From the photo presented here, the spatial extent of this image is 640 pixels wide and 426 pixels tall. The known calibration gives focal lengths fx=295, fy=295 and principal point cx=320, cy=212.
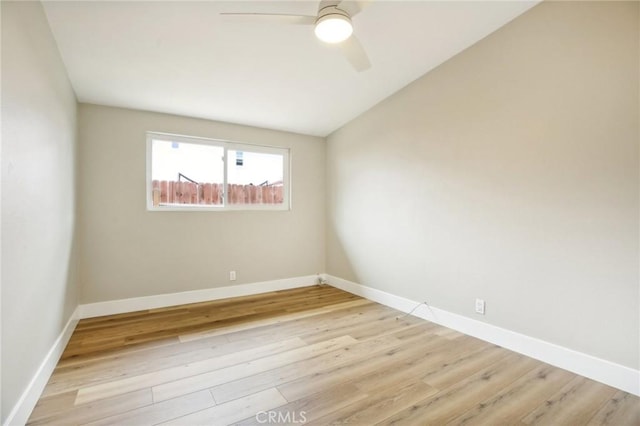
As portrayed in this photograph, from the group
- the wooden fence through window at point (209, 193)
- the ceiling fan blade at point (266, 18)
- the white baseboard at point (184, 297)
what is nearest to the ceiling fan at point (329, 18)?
the ceiling fan blade at point (266, 18)

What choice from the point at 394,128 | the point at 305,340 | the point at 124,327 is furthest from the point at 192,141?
the point at 305,340

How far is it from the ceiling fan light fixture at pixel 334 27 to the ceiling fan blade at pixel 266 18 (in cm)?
7

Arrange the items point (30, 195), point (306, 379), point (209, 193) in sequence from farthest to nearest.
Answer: point (209, 193), point (306, 379), point (30, 195)

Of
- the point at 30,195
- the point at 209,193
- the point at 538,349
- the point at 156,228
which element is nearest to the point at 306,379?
the point at 538,349

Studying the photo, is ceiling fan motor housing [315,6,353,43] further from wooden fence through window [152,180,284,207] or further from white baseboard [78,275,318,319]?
white baseboard [78,275,318,319]

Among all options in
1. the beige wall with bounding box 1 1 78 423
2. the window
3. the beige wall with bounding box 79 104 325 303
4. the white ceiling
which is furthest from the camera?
the window

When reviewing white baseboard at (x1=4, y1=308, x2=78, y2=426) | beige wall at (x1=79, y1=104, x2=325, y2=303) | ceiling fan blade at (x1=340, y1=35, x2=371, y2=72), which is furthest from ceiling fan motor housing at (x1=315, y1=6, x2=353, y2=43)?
white baseboard at (x1=4, y1=308, x2=78, y2=426)

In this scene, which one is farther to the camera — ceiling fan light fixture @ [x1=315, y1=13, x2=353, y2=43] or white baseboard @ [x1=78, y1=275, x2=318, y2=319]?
white baseboard @ [x1=78, y1=275, x2=318, y2=319]

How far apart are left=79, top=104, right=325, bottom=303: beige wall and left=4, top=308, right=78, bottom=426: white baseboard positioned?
0.90 m

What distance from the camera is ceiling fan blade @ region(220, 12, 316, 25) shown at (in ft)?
5.41

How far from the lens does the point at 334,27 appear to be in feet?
5.77

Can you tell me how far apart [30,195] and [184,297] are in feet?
7.18

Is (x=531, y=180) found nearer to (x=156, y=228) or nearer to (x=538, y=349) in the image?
(x=538, y=349)

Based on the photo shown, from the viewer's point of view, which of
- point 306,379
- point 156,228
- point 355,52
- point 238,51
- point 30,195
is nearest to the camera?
point 30,195
